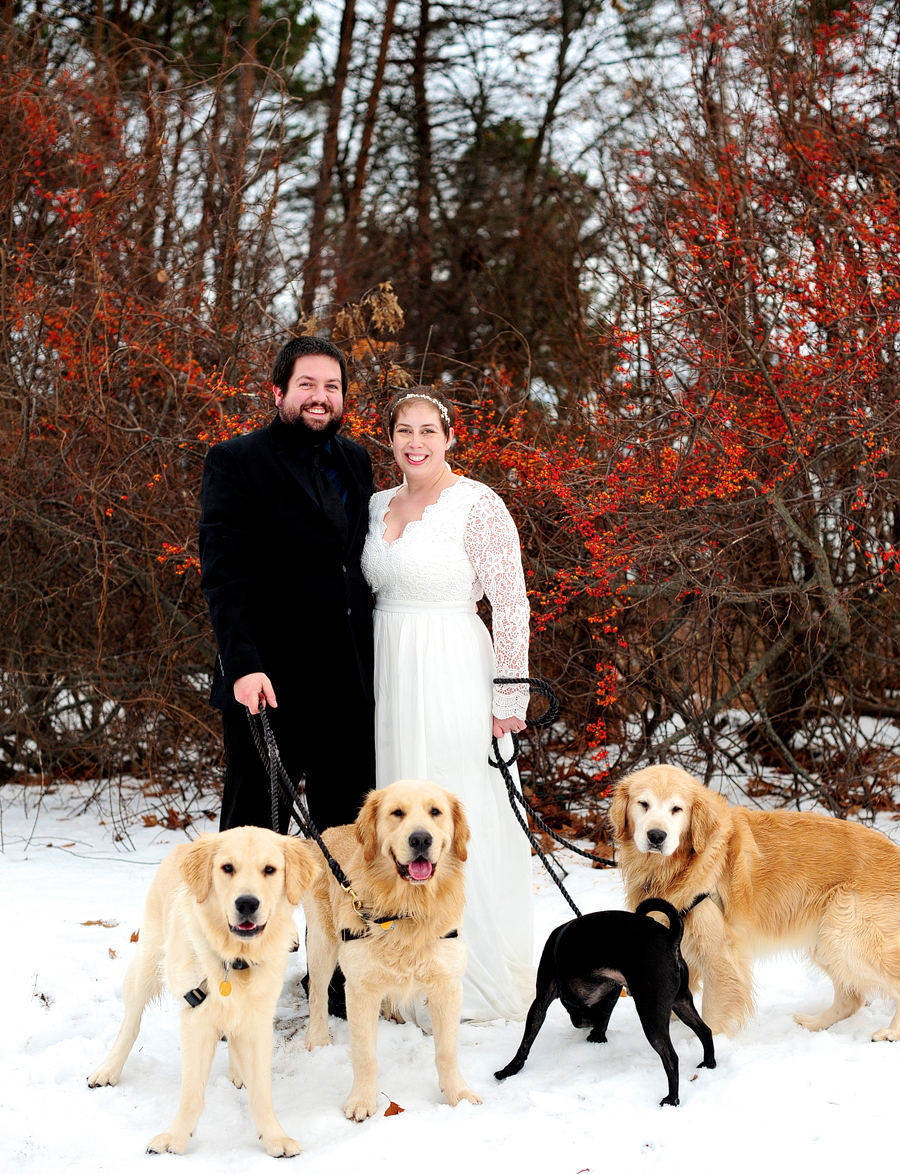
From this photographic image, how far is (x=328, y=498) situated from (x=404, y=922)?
1.38 meters

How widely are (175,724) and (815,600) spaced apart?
154 inches

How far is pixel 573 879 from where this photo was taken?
5.04m

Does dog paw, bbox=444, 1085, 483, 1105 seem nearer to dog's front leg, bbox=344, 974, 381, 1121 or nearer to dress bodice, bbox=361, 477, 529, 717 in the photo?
dog's front leg, bbox=344, 974, 381, 1121

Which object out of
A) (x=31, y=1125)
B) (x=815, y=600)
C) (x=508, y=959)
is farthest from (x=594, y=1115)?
(x=815, y=600)

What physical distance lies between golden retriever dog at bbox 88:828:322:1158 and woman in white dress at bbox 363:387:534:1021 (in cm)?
83

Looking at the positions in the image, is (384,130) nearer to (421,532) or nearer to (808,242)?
(808,242)

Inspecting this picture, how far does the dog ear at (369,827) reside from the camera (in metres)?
2.87

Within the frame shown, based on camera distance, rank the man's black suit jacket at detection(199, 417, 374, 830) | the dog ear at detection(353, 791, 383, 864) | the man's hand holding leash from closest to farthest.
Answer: the dog ear at detection(353, 791, 383, 864), the man's hand holding leash, the man's black suit jacket at detection(199, 417, 374, 830)

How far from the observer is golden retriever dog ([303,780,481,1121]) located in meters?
2.75

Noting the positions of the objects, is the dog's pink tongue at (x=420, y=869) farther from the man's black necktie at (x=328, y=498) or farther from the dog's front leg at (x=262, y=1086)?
the man's black necktie at (x=328, y=498)

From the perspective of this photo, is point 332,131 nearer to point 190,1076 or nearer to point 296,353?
point 296,353

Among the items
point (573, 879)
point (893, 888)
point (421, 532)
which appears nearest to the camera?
point (893, 888)

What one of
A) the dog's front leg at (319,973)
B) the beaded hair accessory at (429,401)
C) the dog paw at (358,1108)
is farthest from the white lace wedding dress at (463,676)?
the dog paw at (358,1108)

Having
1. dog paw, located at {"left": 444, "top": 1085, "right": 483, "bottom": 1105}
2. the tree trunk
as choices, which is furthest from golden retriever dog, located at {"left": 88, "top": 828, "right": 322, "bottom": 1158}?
the tree trunk
